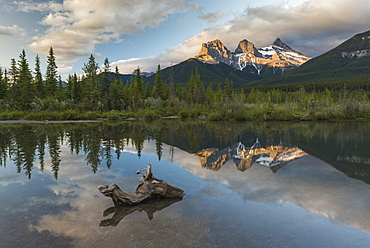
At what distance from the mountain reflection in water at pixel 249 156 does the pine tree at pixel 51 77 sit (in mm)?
53670

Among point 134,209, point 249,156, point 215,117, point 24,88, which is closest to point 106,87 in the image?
point 24,88

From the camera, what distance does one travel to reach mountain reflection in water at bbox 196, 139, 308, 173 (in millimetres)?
12887

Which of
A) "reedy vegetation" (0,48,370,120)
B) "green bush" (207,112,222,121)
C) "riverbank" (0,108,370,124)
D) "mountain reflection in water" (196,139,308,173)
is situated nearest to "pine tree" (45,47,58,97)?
"reedy vegetation" (0,48,370,120)

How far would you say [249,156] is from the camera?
14977mm

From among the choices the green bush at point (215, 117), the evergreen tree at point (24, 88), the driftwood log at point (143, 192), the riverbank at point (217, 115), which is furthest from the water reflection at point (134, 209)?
the evergreen tree at point (24, 88)

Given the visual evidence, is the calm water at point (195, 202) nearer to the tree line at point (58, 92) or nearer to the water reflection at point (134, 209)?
the water reflection at point (134, 209)

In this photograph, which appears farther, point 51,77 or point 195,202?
point 51,77

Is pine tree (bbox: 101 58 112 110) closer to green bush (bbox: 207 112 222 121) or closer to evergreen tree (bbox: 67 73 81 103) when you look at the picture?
evergreen tree (bbox: 67 73 81 103)

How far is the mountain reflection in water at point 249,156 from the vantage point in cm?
1289

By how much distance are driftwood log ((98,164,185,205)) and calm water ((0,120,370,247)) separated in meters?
0.23

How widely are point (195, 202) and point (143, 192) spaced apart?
1.66m

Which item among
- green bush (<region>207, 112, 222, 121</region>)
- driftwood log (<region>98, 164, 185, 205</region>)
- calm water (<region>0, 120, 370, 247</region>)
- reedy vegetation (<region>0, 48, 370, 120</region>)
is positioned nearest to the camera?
calm water (<region>0, 120, 370, 247</region>)

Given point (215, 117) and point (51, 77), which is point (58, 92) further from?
point (215, 117)

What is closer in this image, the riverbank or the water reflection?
the water reflection
